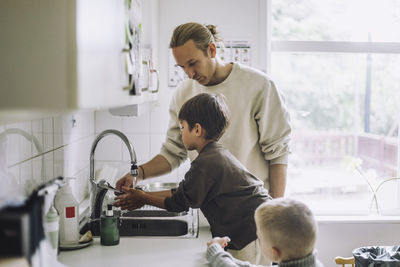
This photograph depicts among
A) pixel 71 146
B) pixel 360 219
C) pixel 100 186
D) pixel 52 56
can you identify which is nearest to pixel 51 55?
pixel 52 56

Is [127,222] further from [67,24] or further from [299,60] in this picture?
[299,60]

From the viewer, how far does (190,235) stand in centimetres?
193

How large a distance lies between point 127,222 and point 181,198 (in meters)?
0.38

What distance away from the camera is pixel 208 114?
180cm

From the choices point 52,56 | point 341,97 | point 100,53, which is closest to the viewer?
point 52,56

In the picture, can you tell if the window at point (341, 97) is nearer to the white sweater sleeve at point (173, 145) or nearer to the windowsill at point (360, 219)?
the windowsill at point (360, 219)

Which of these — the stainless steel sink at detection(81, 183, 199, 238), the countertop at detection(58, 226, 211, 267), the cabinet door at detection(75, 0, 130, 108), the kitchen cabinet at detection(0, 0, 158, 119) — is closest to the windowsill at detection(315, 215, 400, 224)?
the stainless steel sink at detection(81, 183, 199, 238)

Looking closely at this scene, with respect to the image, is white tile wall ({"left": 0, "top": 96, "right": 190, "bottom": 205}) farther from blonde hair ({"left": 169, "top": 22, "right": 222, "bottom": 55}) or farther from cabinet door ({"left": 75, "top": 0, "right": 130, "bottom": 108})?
blonde hair ({"left": 169, "top": 22, "right": 222, "bottom": 55})

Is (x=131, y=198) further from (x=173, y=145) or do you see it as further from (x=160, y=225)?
(x=173, y=145)

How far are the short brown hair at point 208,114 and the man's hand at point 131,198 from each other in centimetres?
32

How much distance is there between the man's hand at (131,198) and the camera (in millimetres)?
1788

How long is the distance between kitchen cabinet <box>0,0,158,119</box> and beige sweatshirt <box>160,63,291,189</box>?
1070mm

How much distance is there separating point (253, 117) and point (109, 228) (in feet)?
2.49

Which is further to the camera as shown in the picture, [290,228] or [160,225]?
[160,225]
